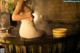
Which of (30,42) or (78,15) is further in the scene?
(78,15)

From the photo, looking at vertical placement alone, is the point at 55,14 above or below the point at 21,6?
below

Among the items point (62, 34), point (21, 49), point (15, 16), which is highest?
point (15, 16)

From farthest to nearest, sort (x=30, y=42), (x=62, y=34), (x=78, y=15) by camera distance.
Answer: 1. (x=78, y=15)
2. (x=62, y=34)
3. (x=30, y=42)

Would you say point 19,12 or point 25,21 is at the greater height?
point 19,12

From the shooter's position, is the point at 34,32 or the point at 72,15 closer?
the point at 34,32

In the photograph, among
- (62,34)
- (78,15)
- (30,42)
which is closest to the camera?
(30,42)

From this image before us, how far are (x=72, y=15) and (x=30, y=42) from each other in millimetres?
3959

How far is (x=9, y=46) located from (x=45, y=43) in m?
0.40

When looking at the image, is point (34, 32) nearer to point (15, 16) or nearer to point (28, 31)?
point (28, 31)

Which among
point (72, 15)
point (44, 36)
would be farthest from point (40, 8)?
point (44, 36)

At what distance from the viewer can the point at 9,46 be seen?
1940mm

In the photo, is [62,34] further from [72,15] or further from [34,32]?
[72,15]

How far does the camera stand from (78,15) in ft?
18.5

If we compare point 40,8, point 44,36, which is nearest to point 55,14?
point 40,8
